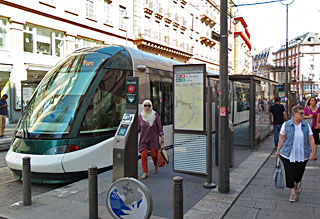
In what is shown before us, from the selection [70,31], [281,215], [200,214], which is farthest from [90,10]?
[281,215]

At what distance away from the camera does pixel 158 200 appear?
5.55 metres

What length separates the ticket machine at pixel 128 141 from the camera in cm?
551

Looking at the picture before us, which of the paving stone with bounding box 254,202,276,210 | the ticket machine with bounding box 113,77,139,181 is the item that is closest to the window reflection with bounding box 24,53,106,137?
the ticket machine with bounding box 113,77,139,181

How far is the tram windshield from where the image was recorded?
6937 millimetres

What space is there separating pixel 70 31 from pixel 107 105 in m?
18.5

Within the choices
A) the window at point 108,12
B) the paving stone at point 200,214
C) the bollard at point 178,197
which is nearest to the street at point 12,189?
the paving stone at point 200,214

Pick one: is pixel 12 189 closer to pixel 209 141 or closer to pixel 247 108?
pixel 209 141

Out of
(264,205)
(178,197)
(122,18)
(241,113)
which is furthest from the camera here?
(122,18)

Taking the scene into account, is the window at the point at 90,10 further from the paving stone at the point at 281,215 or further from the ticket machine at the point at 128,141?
the paving stone at the point at 281,215

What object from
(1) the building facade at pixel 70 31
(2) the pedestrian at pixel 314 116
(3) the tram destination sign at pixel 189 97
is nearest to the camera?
(3) the tram destination sign at pixel 189 97

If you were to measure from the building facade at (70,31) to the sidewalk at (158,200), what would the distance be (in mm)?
2937

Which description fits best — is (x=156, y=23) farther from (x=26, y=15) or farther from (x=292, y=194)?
(x=292, y=194)

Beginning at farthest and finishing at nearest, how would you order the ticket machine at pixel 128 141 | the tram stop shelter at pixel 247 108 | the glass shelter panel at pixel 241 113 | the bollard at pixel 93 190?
the glass shelter panel at pixel 241 113
the tram stop shelter at pixel 247 108
the ticket machine at pixel 128 141
the bollard at pixel 93 190

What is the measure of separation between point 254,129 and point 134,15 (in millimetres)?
24272
